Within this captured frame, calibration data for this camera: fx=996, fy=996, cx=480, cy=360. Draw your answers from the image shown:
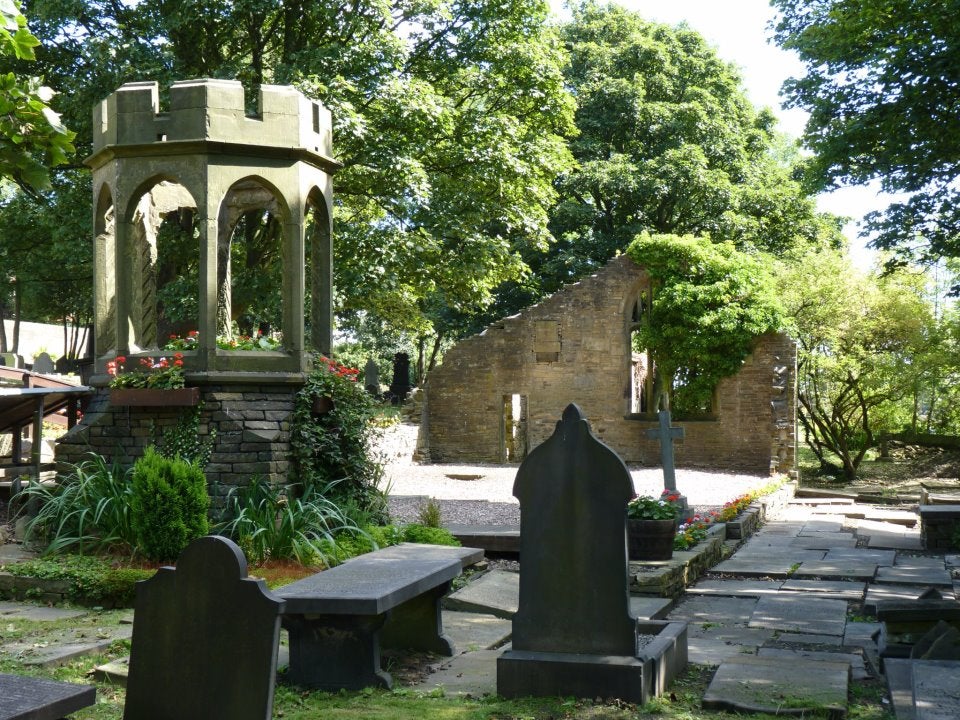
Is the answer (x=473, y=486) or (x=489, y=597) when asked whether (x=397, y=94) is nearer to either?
(x=473, y=486)

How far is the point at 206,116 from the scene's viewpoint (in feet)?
31.4

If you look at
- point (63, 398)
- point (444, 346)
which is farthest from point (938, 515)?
point (444, 346)

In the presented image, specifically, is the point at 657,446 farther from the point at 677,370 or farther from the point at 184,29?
the point at 184,29

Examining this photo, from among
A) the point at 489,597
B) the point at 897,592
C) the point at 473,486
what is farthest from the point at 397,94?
the point at 897,592

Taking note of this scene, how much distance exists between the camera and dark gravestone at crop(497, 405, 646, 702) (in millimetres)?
5422

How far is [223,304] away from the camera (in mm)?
11430

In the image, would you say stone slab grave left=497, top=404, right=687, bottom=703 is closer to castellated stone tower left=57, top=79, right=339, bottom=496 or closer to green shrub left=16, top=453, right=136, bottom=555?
green shrub left=16, top=453, right=136, bottom=555

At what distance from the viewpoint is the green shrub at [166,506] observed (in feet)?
26.5

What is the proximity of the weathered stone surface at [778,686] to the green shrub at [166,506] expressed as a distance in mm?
4422

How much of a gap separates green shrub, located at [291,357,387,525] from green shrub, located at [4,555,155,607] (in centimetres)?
218

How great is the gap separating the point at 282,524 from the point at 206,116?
13.1 ft

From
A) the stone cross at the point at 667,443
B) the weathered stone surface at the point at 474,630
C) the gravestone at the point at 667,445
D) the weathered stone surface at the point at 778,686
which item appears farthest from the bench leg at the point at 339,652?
the stone cross at the point at 667,443

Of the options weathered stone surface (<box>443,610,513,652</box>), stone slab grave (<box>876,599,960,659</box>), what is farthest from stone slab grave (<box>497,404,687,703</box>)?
stone slab grave (<box>876,599,960,659</box>)

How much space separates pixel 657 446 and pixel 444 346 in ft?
83.4
